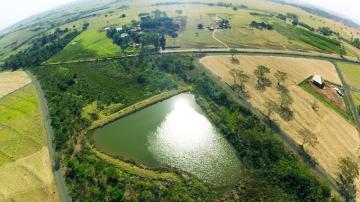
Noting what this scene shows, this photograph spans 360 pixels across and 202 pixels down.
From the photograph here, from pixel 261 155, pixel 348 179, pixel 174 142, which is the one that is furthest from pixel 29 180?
pixel 348 179

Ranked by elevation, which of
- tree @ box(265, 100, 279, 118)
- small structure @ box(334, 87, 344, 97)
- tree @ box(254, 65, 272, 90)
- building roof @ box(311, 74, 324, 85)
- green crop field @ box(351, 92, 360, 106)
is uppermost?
tree @ box(254, 65, 272, 90)

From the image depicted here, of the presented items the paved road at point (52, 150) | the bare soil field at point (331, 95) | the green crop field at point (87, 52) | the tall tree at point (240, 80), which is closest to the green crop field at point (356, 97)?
the bare soil field at point (331, 95)

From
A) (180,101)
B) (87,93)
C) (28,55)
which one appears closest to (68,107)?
(87,93)

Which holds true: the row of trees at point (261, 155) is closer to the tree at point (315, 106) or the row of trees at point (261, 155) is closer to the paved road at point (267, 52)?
the tree at point (315, 106)

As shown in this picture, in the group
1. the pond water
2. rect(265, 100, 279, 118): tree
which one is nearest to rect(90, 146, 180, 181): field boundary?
the pond water

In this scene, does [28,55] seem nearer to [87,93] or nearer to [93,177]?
[87,93]

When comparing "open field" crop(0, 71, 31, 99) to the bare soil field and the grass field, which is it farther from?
the grass field

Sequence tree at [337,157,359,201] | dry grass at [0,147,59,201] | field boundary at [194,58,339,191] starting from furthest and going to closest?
field boundary at [194,58,339,191] < tree at [337,157,359,201] < dry grass at [0,147,59,201]

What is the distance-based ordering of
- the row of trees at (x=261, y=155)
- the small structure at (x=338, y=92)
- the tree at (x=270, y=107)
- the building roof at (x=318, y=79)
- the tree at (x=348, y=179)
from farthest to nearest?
the building roof at (x=318, y=79)
the small structure at (x=338, y=92)
the tree at (x=270, y=107)
the tree at (x=348, y=179)
the row of trees at (x=261, y=155)
